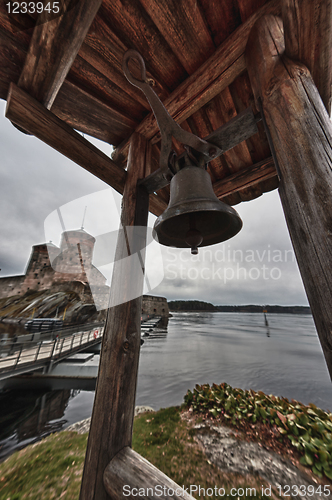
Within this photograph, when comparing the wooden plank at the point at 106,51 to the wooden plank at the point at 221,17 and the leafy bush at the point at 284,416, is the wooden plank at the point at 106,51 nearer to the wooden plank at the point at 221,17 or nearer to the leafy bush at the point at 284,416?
the wooden plank at the point at 221,17

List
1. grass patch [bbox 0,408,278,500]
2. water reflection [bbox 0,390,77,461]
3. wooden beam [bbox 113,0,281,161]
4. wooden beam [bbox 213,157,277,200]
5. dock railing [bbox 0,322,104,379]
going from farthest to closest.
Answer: dock railing [bbox 0,322,104,379], water reflection [bbox 0,390,77,461], grass patch [bbox 0,408,278,500], wooden beam [bbox 213,157,277,200], wooden beam [bbox 113,0,281,161]

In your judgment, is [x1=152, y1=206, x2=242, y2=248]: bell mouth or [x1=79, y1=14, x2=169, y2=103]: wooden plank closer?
[x1=79, y1=14, x2=169, y2=103]: wooden plank

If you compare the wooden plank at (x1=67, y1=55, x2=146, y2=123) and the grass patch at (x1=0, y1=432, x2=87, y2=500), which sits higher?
the wooden plank at (x1=67, y1=55, x2=146, y2=123)

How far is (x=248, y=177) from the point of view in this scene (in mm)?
2178

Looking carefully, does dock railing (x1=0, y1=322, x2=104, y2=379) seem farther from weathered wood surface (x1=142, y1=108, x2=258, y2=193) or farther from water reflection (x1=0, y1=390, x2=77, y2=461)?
weathered wood surface (x1=142, y1=108, x2=258, y2=193)

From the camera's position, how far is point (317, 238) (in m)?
0.62

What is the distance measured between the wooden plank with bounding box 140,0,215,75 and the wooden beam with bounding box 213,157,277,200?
111 centimetres

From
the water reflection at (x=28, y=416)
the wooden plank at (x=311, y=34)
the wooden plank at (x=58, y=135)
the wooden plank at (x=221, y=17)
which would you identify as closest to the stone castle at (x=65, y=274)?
the water reflection at (x=28, y=416)

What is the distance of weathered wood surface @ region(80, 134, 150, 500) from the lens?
1021mm

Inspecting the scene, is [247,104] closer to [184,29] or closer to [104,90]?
[184,29]

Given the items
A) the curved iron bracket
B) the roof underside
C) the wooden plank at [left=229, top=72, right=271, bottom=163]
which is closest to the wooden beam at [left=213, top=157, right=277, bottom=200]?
the roof underside

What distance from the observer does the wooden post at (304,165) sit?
59 centimetres

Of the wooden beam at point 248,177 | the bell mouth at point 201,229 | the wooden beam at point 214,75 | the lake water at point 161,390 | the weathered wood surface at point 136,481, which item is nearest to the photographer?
the weathered wood surface at point 136,481

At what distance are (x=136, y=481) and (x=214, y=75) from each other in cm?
256
